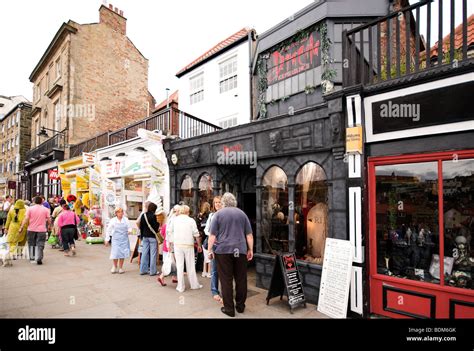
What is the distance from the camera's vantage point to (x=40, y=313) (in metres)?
4.54

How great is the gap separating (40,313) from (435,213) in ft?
21.4

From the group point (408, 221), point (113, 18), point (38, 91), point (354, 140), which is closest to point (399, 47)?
point (354, 140)

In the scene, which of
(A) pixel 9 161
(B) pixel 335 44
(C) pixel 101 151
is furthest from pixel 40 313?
(A) pixel 9 161

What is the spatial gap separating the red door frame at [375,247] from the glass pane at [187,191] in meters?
5.33

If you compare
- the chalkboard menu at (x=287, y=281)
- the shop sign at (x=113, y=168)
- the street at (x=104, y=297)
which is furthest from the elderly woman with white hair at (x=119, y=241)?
the shop sign at (x=113, y=168)

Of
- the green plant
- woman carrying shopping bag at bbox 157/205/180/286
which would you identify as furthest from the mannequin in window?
the green plant

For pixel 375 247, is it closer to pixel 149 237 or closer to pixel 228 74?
pixel 149 237

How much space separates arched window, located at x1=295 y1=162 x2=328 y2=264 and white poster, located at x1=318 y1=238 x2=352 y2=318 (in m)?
0.51

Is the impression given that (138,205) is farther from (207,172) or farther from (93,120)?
(93,120)

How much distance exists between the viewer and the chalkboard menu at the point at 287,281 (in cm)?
480

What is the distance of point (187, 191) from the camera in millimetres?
8688

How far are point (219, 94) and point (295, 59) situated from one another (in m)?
4.89

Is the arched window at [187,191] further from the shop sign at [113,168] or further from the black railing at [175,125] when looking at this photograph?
the shop sign at [113,168]
